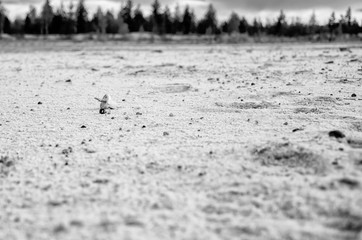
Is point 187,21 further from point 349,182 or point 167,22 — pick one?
point 349,182

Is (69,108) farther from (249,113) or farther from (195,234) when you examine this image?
(195,234)

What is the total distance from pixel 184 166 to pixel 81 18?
65912 millimetres

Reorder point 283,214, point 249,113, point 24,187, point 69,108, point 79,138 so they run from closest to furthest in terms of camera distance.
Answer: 1. point 283,214
2. point 24,187
3. point 79,138
4. point 249,113
5. point 69,108

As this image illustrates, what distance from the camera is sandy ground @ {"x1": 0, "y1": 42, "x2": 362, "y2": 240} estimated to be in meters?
2.62

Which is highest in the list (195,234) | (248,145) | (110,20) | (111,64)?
(110,20)

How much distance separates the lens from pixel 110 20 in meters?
68.1

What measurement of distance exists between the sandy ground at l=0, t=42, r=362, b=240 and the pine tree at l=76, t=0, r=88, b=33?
6050 cm

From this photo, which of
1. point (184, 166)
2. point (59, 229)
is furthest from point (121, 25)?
point (59, 229)

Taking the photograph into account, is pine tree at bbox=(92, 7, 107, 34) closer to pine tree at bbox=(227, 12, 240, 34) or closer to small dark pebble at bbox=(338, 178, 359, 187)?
pine tree at bbox=(227, 12, 240, 34)

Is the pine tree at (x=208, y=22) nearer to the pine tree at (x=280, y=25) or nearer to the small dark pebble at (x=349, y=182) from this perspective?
the pine tree at (x=280, y=25)

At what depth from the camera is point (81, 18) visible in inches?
2554

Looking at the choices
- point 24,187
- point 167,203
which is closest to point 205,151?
point 167,203

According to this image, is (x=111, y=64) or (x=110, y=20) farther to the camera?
(x=110, y=20)

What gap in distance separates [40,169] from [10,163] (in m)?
0.36
